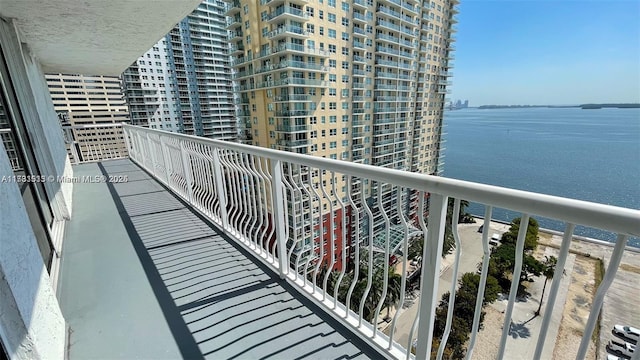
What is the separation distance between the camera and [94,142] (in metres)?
7.09

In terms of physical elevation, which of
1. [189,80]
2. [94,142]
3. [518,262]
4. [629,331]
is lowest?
[629,331]

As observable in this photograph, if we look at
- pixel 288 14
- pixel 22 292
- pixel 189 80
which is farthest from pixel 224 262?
pixel 189 80

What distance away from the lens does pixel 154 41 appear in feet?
12.3

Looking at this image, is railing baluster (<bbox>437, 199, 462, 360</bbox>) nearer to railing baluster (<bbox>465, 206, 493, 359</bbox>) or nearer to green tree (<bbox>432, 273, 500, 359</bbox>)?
railing baluster (<bbox>465, 206, 493, 359</bbox>)

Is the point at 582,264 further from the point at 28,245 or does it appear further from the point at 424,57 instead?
the point at 28,245

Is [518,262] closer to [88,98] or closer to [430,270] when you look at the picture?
[430,270]

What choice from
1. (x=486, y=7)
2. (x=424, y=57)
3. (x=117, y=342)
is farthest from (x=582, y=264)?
(x=486, y=7)

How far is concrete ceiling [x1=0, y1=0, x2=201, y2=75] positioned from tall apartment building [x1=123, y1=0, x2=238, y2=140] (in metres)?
26.9

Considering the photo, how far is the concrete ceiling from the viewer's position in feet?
8.07

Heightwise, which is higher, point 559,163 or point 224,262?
point 224,262

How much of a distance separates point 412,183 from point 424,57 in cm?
3030

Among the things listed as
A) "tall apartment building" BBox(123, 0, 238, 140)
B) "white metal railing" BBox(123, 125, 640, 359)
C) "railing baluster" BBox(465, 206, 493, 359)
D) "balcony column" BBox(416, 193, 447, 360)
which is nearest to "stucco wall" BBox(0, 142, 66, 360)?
"white metal railing" BBox(123, 125, 640, 359)

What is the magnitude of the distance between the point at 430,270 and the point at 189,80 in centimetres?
3871

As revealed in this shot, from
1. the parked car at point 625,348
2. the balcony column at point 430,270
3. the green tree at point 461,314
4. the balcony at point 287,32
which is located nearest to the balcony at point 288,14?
the balcony at point 287,32
